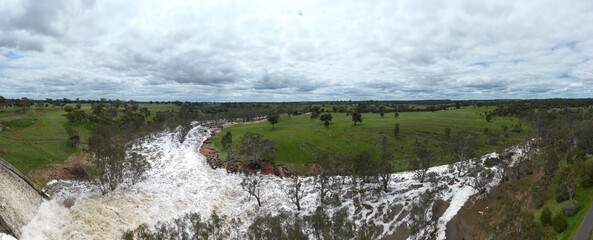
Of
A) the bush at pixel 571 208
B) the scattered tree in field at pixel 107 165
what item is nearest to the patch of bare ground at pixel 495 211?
the bush at pixel 571 208

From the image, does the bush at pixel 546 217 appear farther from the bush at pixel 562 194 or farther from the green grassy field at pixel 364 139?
the green grassy field at pixel 364 139

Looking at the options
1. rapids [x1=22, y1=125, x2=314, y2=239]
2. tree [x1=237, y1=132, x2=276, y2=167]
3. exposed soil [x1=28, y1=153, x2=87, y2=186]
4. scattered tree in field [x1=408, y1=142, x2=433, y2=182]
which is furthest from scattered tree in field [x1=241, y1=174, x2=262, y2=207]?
scattered tree in field [x1=408, y1=142, x2=433, y2=182]

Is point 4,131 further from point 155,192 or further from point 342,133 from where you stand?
point 342,133

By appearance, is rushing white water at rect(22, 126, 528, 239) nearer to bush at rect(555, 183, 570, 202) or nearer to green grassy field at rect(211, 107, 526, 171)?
bush at rect(555, 183, 570, 202)

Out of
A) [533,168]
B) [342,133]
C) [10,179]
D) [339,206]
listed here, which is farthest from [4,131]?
[533,168]

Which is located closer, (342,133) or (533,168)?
(533,168)

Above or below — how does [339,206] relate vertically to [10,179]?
below

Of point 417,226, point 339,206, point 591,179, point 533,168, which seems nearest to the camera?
point 417,226
